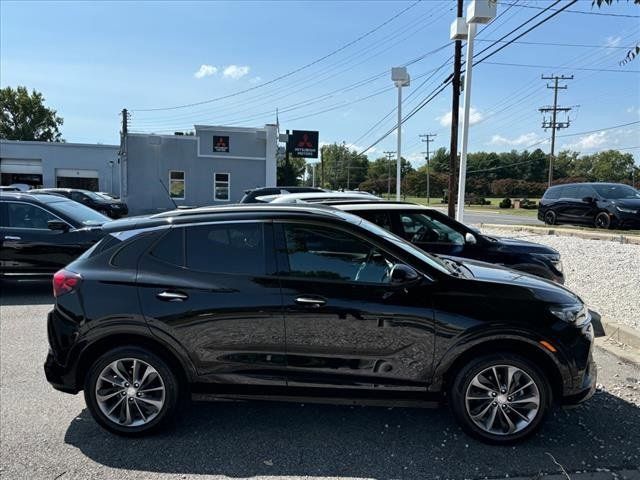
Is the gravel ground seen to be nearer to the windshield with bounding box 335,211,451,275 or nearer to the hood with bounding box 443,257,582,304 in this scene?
the hood with bounding box 443,257,582,304

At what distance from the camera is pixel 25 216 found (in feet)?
28.0

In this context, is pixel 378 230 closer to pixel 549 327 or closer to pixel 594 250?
pixel 549 327

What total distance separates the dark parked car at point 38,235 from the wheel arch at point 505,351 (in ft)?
21.7

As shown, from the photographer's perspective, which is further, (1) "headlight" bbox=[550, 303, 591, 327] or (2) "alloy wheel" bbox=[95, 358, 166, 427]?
(2) "alloy wheel" bbox=[95, 358, 166, 427]

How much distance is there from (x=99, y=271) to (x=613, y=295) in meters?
7.16

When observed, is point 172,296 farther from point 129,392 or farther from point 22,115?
point 22,115

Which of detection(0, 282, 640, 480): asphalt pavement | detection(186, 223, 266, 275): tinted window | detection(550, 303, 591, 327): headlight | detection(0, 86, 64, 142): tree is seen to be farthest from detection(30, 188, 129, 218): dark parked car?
detection(0, 86, 64, 142): tree

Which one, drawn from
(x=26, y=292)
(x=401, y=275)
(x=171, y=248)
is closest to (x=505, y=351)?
(x=401, y=275)

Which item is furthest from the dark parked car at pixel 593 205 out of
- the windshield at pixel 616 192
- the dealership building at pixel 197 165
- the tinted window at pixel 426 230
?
the dealership building at pixel 197 165

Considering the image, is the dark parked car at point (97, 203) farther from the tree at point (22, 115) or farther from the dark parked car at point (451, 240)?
the tree at point (22, 115)

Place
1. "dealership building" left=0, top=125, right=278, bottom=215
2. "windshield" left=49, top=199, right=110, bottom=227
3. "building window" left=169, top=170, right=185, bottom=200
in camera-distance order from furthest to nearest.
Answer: "building window" left=169, top=170, right=185, bottom=200 → "dealership building" left=0, top=125, right=278, bottom=215 → "windshield" left=49, top=199, right=110, bottom=227

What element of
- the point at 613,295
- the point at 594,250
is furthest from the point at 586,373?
the point at 594,250

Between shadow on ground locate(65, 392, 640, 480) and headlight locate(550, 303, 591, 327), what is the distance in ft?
Answer: 2.92

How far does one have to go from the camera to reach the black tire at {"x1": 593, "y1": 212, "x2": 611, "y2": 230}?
1655 centimetres
